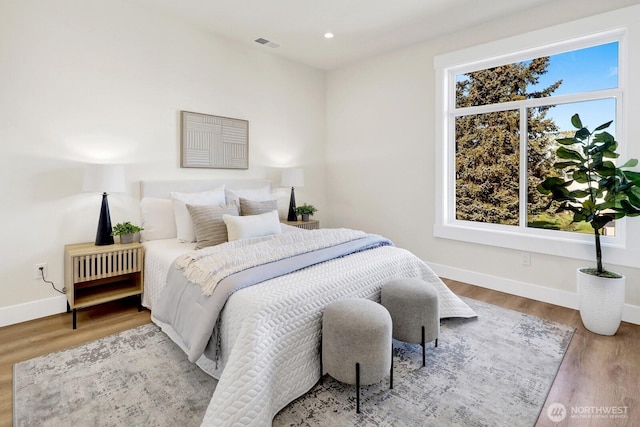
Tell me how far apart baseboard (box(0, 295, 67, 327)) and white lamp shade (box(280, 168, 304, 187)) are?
253 cm

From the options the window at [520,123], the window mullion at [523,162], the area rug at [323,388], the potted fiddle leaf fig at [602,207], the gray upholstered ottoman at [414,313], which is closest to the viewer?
the area rug at [323,388]

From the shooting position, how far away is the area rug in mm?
1646

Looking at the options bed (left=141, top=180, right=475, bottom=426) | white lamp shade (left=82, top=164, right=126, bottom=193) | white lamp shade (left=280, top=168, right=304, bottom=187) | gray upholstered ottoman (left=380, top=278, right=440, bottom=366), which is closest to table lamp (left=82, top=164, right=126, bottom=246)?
white lamp shade (left=82, top=164, right=126, bottom=193)

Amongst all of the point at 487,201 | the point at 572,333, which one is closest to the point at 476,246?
the point at 487,201

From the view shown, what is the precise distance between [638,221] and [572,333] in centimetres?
108

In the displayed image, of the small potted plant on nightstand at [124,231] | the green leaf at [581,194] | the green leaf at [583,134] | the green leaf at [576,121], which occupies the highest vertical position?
the green leaf at [576,121]

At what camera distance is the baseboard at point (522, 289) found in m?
2.75

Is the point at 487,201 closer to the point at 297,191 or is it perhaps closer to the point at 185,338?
the point at 297,191

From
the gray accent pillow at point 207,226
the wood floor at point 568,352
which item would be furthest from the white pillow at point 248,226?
the wood floor at point 568,352

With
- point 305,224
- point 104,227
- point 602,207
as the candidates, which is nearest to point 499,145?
point 602,207

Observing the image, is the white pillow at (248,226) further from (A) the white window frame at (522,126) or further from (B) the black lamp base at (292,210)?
(A) the white window frame at (522,126)

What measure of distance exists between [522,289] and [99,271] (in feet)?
12.9

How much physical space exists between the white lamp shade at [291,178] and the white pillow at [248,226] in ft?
4.20

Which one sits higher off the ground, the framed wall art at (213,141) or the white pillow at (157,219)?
the framed wall art at (213,141)
